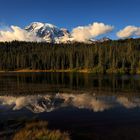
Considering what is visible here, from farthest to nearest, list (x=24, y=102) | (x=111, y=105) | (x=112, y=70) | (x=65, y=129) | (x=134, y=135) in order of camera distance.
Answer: (x=112, y=70)
(x=24, y=102)
(x=111, y=105)
(x=65, y=129)
(x=134, y=135)

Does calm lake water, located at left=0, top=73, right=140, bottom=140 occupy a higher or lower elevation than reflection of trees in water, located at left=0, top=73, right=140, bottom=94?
higher

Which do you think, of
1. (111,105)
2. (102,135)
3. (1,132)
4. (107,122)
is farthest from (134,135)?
(111,105)

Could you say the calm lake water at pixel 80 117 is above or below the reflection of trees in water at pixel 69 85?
above

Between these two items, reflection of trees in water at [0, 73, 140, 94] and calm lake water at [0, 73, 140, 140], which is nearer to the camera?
calm lake water at [0, 73, 140, 140]

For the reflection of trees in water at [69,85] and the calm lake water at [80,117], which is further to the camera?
the reflection of trees in water at [69,85]

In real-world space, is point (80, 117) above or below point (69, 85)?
above

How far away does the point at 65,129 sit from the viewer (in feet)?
86.6

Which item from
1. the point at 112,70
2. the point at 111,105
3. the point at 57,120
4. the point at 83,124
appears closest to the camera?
the point at 83,124

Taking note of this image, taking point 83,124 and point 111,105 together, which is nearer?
point 83,124

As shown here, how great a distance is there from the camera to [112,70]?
586ft

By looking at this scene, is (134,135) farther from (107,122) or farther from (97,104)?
(97,104)

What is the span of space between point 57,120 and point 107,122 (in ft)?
18.3

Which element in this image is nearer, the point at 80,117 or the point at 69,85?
the point at 80,117

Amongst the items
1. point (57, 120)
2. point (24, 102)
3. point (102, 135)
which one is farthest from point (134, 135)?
point (24, 102)
